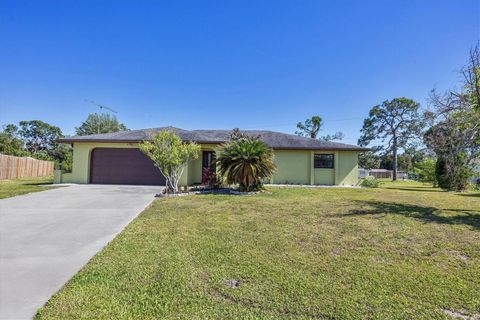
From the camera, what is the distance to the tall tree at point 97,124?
40688 mm

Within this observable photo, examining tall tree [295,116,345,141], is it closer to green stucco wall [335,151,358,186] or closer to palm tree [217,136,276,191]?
green stucco wall [335,151,358,186]

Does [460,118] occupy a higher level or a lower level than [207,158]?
higher

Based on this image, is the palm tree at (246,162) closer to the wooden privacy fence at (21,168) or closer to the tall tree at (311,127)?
the wooden privacy fence at (21,168)

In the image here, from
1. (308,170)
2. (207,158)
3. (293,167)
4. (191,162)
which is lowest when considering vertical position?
(308,170)

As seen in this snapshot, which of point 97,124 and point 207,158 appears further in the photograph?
point 97,124

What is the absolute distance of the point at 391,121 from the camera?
37562 mm

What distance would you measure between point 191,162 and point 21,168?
55.5ft

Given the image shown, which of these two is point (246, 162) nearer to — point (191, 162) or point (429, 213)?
point (191, 162)

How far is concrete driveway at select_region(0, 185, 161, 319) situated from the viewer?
9.08 ft

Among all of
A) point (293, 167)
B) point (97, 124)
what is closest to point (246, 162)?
point (293, 167)

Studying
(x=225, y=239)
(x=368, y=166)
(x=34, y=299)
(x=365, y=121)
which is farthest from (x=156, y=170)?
(x=368, y=166)

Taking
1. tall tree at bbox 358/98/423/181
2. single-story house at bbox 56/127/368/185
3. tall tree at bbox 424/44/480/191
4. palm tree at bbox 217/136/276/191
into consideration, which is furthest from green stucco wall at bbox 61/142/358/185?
tall tree at bbox 358/98/423/181

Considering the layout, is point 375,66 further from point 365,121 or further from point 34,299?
point 365,121

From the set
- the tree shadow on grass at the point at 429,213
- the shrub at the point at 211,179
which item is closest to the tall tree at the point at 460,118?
the tree shadow on grass at the point at 429,213
